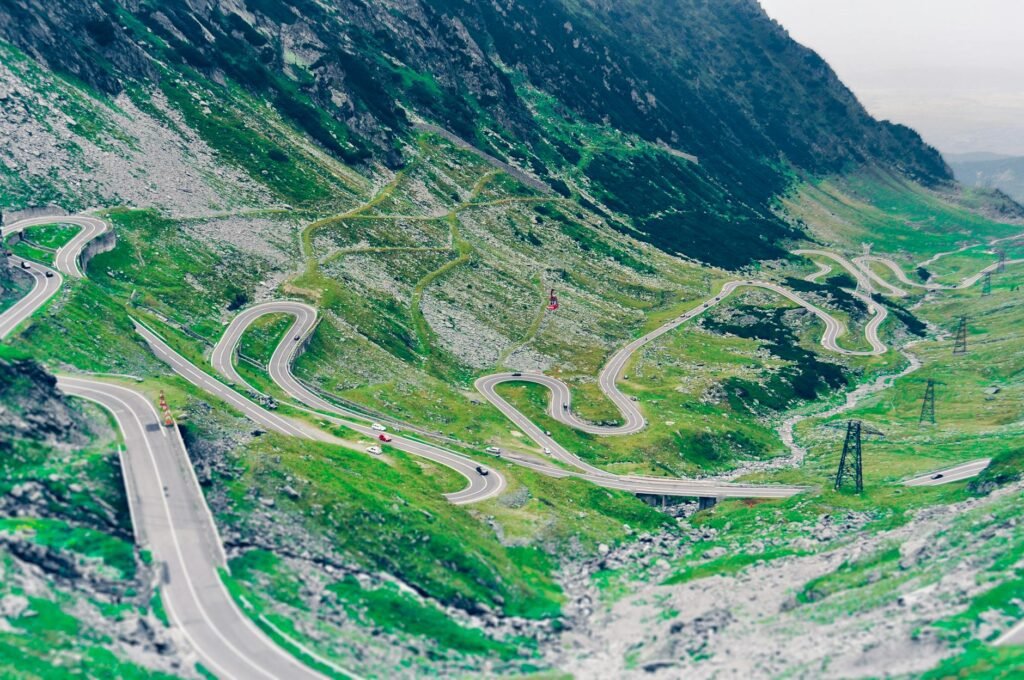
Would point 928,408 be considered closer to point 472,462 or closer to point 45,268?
point 472,462

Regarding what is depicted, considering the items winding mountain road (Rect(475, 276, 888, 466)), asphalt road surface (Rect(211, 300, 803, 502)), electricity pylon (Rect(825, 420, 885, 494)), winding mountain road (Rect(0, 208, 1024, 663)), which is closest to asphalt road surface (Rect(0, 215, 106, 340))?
winding mountain road (Rect(0, 208, 1024, 663))

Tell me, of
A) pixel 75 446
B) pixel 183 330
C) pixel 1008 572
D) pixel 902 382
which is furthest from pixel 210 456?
pixel 902 382

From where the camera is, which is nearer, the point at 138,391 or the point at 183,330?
the point at 138,391

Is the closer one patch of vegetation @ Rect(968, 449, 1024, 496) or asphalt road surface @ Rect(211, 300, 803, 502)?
patch of vegetation @ Rect(968, 449, 1024, 496)

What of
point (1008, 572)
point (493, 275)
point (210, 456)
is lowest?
point (210, 456)

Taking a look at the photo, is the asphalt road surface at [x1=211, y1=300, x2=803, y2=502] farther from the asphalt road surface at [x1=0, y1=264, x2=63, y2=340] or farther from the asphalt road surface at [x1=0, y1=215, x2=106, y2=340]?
the asphalt road surface at [x1=0, y1=215, x2=106, y2=340]

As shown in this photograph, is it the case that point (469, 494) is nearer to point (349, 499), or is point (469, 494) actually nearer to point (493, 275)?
point (349, 499)

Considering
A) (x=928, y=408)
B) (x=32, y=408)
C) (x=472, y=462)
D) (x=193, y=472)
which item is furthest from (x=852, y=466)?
(x=32, y=408)
